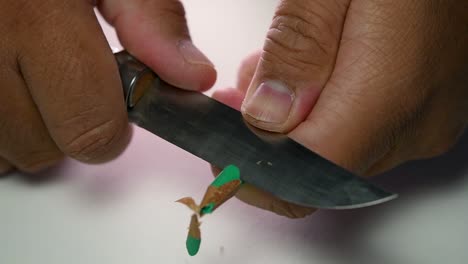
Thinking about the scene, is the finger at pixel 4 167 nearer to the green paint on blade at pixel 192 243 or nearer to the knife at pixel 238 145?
the knife at pixel 238 145

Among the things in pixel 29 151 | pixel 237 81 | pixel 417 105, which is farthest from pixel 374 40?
pixel 29 151

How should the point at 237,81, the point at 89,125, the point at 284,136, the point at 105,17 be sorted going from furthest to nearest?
the point at 237,81 < the point at 105,17 < the point at 89,125 < the point at 284,136

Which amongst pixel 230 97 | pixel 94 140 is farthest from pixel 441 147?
pixel 94 140

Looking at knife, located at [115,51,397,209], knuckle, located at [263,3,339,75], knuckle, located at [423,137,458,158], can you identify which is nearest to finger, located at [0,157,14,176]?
knife, located at [115,51,397,209]

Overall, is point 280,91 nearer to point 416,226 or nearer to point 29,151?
point 416,226

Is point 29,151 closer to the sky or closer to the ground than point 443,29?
closer to the ground

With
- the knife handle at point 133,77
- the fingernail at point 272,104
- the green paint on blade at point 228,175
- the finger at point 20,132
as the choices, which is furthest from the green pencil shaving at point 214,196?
the finger at point 20,132

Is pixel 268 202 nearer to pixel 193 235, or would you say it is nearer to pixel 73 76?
pixel 193 235
